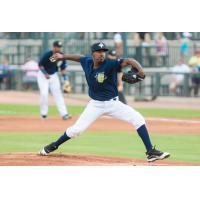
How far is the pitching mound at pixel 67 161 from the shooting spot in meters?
11.9

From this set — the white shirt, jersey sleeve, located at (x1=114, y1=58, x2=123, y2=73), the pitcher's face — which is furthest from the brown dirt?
the pitcher's face

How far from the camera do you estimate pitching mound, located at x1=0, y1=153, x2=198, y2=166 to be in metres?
11.9

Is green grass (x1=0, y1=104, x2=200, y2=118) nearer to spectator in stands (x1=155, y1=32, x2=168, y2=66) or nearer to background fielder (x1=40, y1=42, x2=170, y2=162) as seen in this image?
spectator in stands (x1=155, y1=32, x2=168, y2=66)

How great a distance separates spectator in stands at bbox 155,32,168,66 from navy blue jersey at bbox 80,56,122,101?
15087 millimetres

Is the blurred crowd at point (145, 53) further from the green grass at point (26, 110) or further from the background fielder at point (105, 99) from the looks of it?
the background fielder at point (105, 99)

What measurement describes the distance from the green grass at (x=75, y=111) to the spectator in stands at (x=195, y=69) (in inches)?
89.9

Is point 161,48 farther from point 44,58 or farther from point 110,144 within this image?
point 110,144

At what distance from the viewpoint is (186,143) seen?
15.4 meters

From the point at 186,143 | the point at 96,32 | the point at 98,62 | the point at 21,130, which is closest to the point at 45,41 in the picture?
the point at 96,32

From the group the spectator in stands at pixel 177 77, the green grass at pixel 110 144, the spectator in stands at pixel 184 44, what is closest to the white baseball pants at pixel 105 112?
the green grass at pixel 110 144

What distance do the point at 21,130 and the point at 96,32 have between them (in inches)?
406

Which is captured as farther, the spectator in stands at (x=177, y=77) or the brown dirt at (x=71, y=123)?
the spectator in stands at (x=177, y=77)

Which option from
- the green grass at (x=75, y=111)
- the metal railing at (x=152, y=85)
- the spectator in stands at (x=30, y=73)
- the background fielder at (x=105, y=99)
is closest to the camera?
the background fielder at (x=105, y=99)

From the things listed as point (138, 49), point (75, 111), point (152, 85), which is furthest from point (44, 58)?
point (138, 49)
